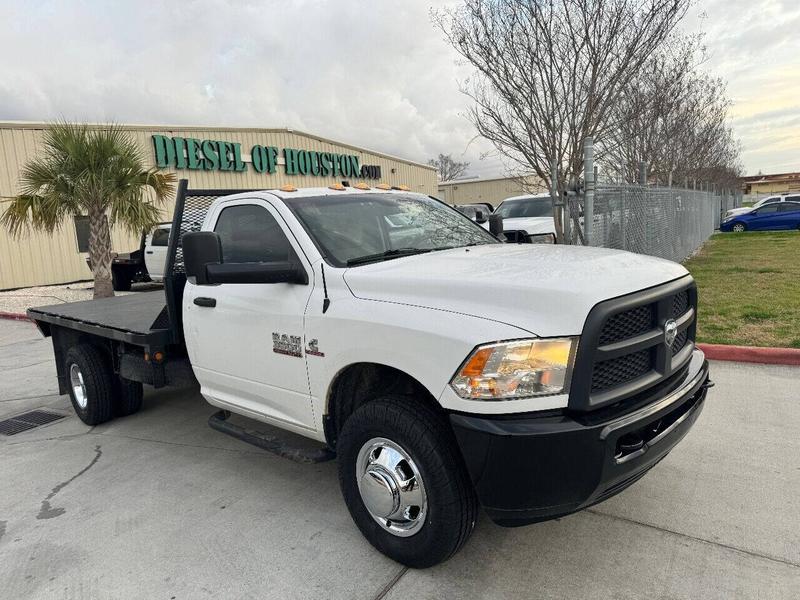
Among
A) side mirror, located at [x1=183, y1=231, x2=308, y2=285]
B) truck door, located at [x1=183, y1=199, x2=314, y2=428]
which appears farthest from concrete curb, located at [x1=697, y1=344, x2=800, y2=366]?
side mirror, located at [x1=183, y1=231, x2=308, y2=285]

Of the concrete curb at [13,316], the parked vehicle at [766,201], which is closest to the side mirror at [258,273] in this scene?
the concrete curb at [13,316]

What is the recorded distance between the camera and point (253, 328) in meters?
3.54

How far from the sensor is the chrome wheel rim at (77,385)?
17.8ft

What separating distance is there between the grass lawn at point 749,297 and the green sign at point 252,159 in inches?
570

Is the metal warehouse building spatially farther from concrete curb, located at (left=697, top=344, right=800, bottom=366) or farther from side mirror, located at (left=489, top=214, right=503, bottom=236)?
concrete curb, located at (left=697, top=344, right=800, bottom=366)

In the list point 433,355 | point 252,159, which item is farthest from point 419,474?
point 252,159

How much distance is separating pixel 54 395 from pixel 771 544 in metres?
6.74

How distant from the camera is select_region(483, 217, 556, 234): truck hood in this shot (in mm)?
9867

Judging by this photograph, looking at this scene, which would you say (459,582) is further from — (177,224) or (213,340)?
(177,224)

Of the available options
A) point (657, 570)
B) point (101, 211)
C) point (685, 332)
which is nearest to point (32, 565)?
point (657, 570)

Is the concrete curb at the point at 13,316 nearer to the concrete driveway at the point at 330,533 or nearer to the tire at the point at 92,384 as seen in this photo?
the tire at the point at 92,384

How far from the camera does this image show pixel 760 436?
416 centimetres

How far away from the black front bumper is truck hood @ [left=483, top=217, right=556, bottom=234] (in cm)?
735

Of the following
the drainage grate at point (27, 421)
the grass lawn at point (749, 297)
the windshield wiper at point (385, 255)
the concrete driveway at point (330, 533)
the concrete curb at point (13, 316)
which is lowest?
the concrete driveway at point (330, 533)
